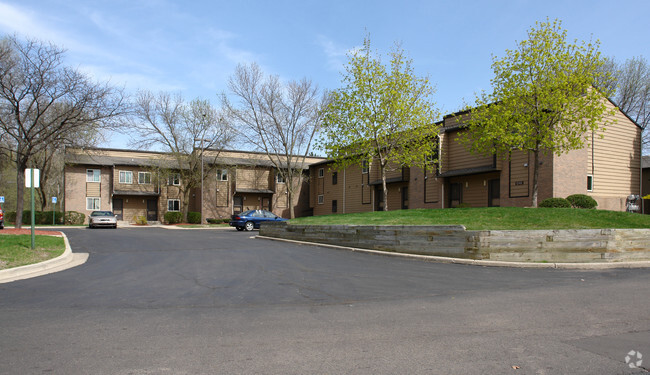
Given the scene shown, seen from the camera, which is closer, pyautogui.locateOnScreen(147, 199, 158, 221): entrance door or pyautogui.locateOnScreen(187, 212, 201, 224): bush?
pyautogui.locateOnScreen(187, 212, 201, 224): bush

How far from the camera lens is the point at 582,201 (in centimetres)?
2064

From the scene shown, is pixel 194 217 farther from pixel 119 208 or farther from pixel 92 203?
pixel 92 203

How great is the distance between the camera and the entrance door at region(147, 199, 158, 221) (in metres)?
47.3

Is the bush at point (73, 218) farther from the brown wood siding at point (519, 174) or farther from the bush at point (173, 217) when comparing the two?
the brown wood siding at point (519, 174)

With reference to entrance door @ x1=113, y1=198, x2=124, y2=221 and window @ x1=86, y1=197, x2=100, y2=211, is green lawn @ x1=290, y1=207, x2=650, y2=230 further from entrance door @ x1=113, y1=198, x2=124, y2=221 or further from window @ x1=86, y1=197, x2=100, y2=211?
window @ x1=86, y1=197, x2=100, y2=211

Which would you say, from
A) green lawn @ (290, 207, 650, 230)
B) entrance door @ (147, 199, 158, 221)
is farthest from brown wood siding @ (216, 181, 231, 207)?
green lawn @ (290, 207, 650, 230)

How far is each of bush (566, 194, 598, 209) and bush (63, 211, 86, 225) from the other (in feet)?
136

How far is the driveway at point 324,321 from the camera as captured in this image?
15.1ft

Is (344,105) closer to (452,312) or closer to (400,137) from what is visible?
(400,137)

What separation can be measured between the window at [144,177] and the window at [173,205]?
296cm

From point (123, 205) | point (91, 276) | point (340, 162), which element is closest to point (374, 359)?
point (91, 276)

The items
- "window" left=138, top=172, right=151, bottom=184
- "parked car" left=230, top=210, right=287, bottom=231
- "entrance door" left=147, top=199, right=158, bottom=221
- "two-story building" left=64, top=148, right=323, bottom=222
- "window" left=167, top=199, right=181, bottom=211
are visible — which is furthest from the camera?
"window" left=167, top=199, right=181, bottom=211

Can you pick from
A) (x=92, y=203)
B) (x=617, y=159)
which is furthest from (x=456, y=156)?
(x=92, y=203)

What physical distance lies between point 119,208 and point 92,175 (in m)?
4.24
